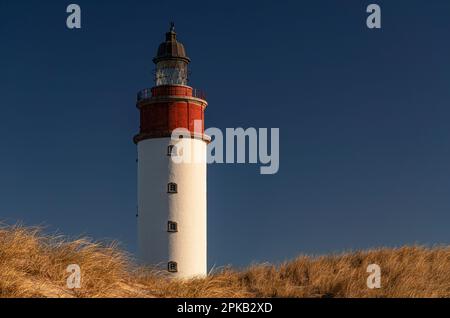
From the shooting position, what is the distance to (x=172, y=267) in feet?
81.4

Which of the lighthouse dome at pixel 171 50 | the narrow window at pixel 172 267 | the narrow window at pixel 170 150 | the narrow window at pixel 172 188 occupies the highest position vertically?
the lighthouse dome at pixel 171 50

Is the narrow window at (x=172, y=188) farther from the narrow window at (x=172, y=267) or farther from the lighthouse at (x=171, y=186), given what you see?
the narrow window at (x=172, y=267)

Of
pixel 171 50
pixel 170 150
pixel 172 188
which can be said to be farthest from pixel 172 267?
pixel 171 50

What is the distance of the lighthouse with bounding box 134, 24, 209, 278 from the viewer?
24.9 meters

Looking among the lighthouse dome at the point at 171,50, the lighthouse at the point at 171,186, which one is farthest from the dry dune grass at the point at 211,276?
the lighthouse dome at the point at 171,50

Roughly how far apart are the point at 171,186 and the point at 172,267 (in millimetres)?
3265

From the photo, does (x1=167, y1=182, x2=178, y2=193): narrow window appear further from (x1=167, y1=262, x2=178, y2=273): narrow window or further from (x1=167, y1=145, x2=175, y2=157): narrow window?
(x1=167, y1=262, x2=178, y2=273): narrow window

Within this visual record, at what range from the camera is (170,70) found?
1095 inches

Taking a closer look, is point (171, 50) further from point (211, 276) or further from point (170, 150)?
point (211, 276)

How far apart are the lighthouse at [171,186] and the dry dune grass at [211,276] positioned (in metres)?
9.08

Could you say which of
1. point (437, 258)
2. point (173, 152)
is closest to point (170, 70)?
point (173, 152)

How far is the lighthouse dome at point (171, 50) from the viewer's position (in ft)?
91.5
